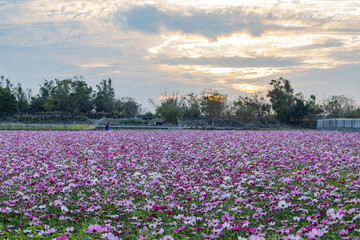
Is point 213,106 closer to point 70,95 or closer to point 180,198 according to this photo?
point 70,95

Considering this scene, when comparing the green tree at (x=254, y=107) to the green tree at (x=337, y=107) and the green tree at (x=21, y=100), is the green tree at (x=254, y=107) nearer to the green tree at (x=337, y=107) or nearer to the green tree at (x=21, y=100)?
the green tree at (x=337, y=107)

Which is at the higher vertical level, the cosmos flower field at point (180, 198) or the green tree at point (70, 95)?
the green tree at point (70, 95)

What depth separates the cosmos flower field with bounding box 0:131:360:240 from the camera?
4090 millimetres

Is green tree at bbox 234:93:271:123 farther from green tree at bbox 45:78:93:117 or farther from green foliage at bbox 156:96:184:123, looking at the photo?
green tree at bbox 45:78:93:117

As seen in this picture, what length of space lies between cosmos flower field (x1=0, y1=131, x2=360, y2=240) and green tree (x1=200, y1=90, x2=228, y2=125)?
33825 mm

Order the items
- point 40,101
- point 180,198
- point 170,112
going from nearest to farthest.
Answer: point 180,198 → point 170,112 → point 40,101

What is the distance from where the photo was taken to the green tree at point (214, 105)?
147 ft

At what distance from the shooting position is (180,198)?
605 centimetres

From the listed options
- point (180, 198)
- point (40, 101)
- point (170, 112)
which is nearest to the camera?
point (180, 198)

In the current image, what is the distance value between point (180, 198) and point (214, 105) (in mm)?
39238

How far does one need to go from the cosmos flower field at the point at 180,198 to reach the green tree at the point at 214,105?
1332 inches

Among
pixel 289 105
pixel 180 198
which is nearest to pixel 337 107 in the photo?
pixel 289 105

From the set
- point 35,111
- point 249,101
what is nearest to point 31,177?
point 249,101

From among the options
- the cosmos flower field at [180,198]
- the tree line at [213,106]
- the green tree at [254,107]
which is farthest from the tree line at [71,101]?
the cosmos flower field at [180,198]
